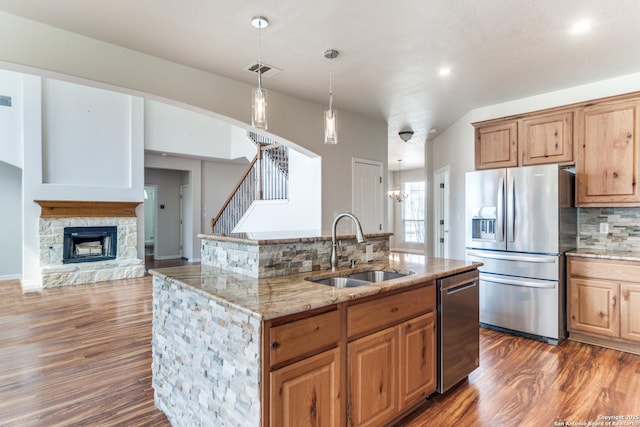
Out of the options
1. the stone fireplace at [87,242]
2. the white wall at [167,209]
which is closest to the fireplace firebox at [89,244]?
the stone fireplace at [87,242]

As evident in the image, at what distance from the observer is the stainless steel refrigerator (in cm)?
341

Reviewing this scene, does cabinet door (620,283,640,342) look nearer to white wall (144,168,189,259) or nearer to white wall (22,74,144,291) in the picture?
white wall (22,74,144,291)

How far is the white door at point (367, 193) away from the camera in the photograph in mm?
5195

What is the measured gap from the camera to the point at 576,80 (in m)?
3.69

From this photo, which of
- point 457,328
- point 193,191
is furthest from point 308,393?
point 193,191

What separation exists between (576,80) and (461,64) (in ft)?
4.70

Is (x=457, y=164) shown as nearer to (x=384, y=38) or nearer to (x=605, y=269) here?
(x=605, y=269)

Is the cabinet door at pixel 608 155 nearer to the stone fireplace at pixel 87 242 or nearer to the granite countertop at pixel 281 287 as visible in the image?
the granite countertop at pixel 281 287

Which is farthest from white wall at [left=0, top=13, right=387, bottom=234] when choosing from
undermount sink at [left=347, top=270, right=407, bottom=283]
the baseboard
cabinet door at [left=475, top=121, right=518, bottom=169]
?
the baseboard

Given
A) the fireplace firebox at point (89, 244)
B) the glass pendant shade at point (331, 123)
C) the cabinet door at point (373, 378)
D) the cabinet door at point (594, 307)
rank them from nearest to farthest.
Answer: the cabinet door at point (373, 378)
the glass pendant shade at point (331, 123)
the cabinet door at point (594, 307)
the fireplace firebox at point (89, 244)

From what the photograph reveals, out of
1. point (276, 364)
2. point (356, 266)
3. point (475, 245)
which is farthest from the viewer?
point (475, 245)

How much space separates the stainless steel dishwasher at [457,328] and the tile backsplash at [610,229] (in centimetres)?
214

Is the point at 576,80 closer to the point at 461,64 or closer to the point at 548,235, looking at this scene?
the point at 461,64

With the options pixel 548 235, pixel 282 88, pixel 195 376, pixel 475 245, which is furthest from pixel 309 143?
pixel 195 376
